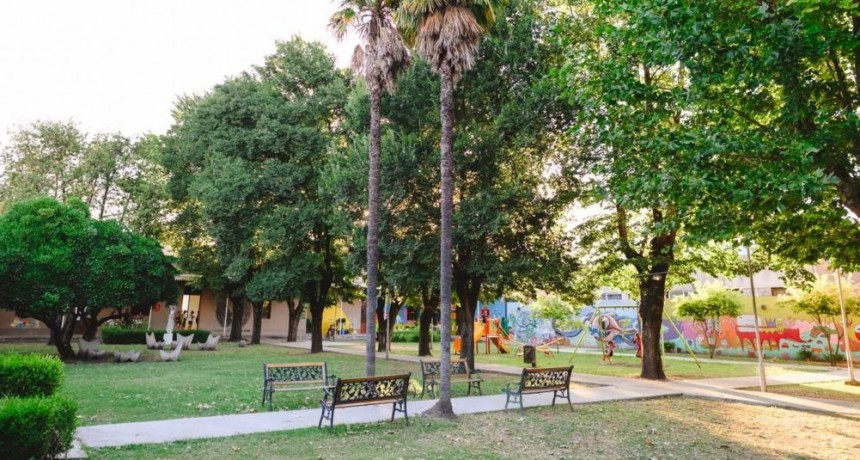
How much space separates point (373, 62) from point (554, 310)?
26.4m

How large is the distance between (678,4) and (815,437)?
8116mm

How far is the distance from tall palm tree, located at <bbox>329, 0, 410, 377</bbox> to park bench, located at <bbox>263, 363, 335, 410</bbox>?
1.22 metres

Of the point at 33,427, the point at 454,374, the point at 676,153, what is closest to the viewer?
the point at 33,427

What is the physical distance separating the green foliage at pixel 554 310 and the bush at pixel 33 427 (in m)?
31.3

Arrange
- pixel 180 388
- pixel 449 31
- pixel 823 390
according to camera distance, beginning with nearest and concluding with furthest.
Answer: pixel 449 31, pixel 180 388, pixel 823 390

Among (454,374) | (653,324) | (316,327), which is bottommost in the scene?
(454,374)

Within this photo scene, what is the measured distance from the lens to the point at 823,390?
1631 cm

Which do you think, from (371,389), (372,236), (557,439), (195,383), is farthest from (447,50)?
(195,383)

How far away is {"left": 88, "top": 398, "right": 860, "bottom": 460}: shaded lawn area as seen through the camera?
7672mm

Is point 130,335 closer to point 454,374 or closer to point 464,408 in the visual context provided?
point 454,374

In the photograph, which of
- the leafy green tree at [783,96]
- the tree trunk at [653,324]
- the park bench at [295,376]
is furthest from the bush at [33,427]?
the tree trunk at [653,324]

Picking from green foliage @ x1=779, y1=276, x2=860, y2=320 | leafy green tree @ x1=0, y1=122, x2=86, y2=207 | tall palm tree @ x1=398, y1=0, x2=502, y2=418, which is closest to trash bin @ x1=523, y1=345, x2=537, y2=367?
green foliage @ x1=779, y1=276, x2=860, y2=320

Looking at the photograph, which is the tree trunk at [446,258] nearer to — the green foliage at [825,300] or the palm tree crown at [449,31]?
the palm tree crown at [449,31]

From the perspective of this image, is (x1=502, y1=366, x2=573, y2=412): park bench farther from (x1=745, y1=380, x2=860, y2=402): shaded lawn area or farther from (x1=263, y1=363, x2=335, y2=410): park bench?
(x1=745, y1=380, x2=860, y2=402): shaded lawn area
